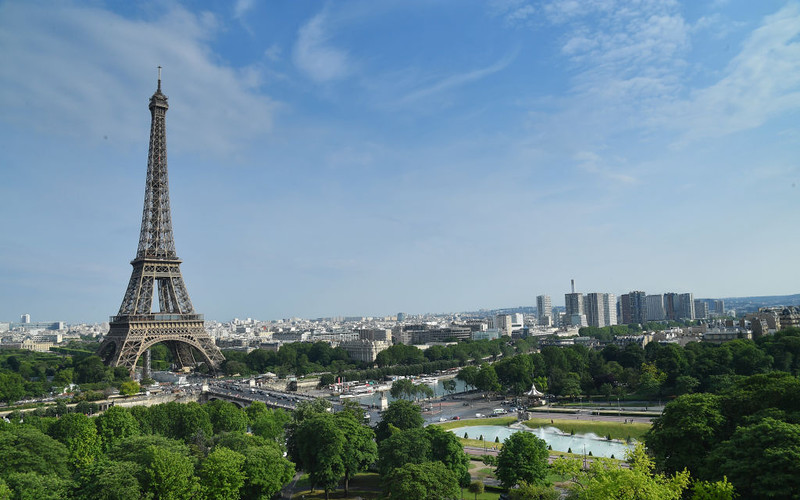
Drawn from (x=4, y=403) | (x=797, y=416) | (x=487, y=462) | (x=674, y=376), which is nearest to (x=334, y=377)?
(x=4, y=403)

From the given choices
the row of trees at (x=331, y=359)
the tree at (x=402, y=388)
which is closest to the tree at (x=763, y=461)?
the tree at (x=402, y=388)

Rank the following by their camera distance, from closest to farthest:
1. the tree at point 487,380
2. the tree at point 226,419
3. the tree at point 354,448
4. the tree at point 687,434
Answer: the tree at point 687,434, the tree at point 354,448, the tree at point 226,419, the tree at point 487,380

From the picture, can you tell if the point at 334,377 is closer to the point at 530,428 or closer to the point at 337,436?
the point at 530,428

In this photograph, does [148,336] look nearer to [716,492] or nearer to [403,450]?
[403,450]

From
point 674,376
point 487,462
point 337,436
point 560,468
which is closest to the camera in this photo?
point 560,468

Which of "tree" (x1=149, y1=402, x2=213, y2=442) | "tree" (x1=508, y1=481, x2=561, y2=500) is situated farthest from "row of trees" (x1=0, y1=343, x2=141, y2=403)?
"tree" (x1=508, y1=481, x2=561, y2=500)

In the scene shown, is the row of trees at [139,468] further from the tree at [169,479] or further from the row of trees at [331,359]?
the row of trees at [331,359]

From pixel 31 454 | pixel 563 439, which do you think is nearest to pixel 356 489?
pixel 31 454
